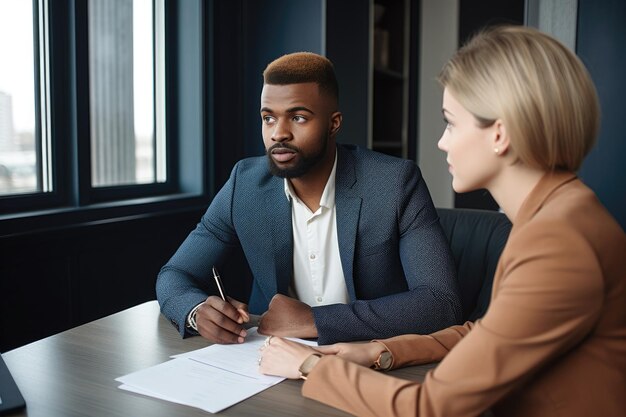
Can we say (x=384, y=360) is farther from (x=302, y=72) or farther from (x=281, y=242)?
(x=302, y=72)

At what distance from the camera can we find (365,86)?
379cm

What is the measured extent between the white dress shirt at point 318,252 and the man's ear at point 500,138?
96 cm

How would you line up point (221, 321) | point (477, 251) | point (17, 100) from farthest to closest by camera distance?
point (17, 100)
point (477, 251)
point (221, 321)

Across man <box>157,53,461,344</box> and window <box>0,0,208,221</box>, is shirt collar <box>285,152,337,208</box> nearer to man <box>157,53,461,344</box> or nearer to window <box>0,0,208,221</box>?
man <box>157,53,461,344</box>

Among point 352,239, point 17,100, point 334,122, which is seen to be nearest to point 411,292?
point 352,239

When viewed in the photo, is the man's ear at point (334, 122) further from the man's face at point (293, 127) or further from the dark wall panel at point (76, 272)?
the dark wall panel at point (76, 272)

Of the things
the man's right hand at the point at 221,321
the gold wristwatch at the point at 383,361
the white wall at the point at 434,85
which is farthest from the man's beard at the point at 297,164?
the white wall at the point at 434,85

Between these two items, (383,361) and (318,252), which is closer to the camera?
(383,361)

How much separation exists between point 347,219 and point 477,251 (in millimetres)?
522

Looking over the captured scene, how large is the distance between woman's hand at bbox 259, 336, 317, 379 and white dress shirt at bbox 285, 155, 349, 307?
67 cm

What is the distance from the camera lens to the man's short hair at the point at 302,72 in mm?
1857

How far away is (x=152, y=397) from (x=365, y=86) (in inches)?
115

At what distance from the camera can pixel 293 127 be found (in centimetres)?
187

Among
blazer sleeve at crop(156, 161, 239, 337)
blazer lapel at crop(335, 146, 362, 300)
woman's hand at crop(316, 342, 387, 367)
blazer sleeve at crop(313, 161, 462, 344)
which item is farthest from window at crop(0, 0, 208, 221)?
woman's hand at crop(316, 342, 387, 367)
